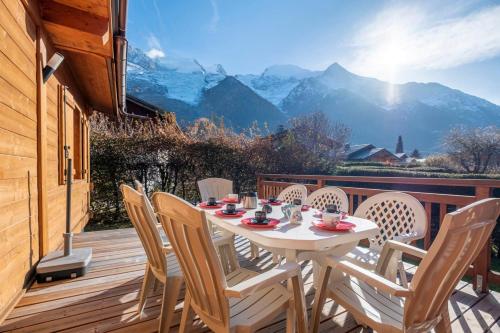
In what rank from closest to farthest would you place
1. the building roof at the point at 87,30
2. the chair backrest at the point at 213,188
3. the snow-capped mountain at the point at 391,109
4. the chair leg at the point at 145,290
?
1. the chair leg at the point at 145,290
2. the building roof at the point at 87,30
3. the chair backrest at the point at 213,188
4. the snow-capped mountain at the point at 391,109

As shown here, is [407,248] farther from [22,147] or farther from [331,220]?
[22,147]

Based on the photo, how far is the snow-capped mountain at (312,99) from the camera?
51.9 meters

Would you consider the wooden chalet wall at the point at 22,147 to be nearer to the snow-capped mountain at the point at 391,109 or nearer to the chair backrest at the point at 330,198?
the chair backrest at the point at 330,198

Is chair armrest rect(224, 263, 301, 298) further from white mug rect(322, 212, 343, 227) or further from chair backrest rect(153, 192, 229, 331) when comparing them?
white mug rect(322, 212, 343, 227)

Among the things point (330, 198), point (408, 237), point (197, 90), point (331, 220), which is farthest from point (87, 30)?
point (197, 90)

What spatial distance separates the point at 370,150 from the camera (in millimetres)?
33812

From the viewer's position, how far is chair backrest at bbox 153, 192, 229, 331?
41.9 inches

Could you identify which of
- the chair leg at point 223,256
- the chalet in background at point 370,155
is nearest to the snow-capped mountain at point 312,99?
the chalet in background at point 370,155

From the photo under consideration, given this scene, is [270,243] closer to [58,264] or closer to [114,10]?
[58,264]

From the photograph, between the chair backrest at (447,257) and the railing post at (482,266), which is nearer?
the chair backrest at (447,257)

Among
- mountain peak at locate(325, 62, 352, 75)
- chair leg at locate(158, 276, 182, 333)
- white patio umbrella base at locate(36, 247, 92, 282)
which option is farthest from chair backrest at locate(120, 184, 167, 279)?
mountain peak at locate(325, 62, 352, 75)

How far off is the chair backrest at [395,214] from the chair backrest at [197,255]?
140 centimetres

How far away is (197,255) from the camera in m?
1.12

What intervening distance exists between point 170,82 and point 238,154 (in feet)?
178
